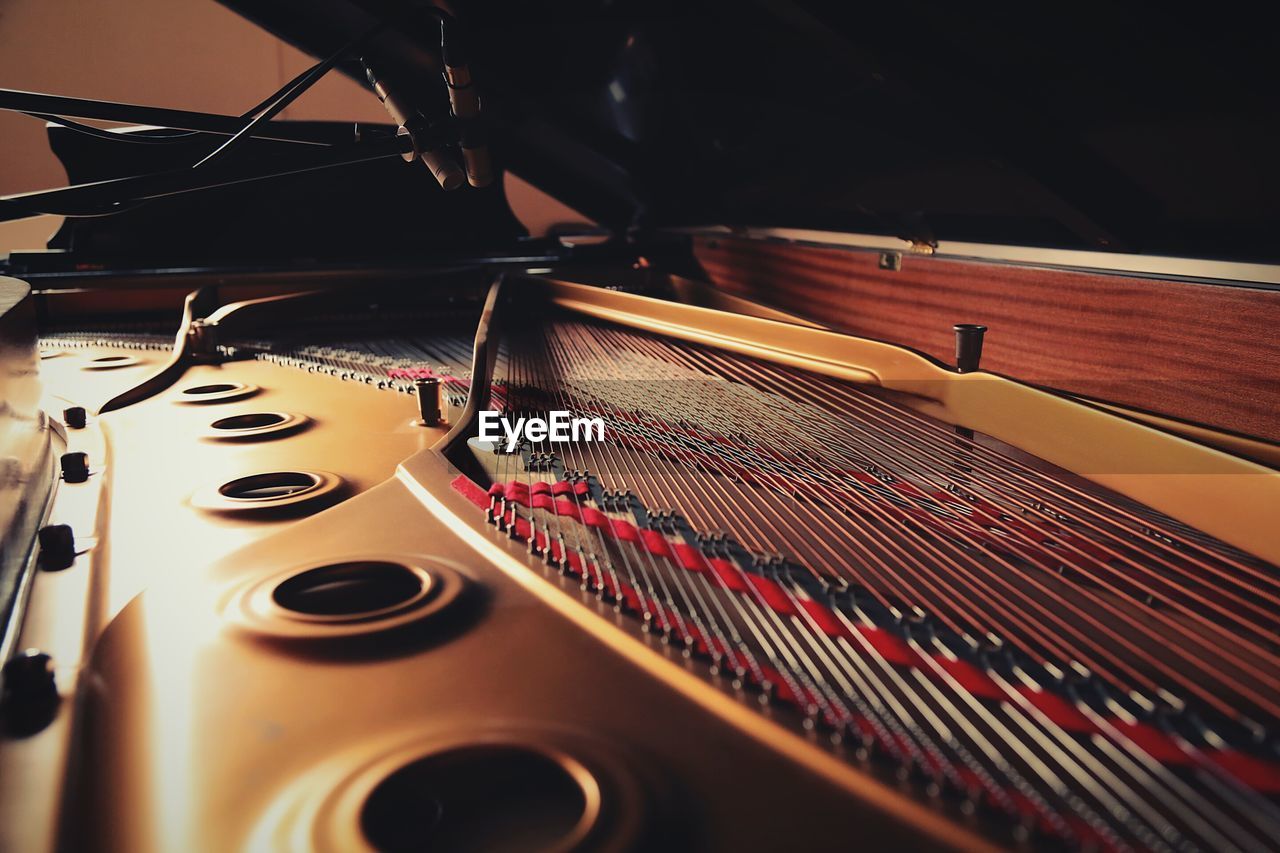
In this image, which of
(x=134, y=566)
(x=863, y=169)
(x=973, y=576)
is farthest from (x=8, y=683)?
(x=863, y=169)

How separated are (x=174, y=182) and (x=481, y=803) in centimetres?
98

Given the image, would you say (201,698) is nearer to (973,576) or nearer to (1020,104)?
(973,576)

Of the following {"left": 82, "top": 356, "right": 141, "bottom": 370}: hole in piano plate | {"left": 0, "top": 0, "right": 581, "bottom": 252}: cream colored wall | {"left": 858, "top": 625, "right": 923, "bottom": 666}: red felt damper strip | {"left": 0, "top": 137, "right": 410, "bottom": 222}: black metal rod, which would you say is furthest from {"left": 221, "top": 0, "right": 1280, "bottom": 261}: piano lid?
{"left": 0, "top": 0, "right": 581, "bottom": 252}: cream colored wall

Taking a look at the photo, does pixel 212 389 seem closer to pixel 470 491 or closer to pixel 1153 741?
pixel 470 491

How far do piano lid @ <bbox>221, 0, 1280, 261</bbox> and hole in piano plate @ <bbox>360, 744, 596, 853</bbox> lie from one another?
109 centimetres

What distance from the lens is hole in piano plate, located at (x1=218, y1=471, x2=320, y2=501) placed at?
56.3 inches

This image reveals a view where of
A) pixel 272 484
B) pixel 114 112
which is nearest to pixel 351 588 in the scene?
pixel 272 484

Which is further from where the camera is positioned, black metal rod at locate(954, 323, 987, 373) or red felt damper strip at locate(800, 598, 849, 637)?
black metal rod at locate(954, 323, 987, 373)

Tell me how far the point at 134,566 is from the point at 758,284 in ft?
8.39

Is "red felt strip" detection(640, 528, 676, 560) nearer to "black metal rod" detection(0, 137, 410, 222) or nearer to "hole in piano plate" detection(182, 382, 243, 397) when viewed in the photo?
"black metal rod" detection(0, 137, 410, 222)

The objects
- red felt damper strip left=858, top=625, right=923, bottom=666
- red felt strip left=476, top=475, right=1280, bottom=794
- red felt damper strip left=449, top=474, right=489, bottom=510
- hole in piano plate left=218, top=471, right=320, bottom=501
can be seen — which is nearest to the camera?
red felt strip left=476, top=475, right=1280, bottom=794

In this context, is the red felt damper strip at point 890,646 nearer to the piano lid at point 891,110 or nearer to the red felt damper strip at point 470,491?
the red felt damper strip at point 470,491

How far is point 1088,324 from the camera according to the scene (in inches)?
77.6

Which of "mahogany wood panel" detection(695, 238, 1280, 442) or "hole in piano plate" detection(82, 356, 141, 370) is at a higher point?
"mahogany wood panel" detection(695, 238, 1280, 442)
